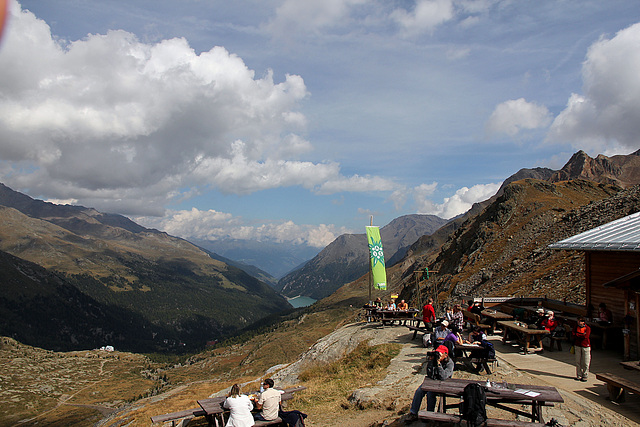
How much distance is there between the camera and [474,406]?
898 centimetres

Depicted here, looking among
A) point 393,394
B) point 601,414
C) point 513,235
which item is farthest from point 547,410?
point 513,235

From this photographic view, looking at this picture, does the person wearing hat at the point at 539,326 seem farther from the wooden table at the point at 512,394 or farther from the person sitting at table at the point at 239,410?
the person sitting at table at the point at 239,410

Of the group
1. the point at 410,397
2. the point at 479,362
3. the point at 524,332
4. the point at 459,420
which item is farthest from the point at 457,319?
the point at 459,420

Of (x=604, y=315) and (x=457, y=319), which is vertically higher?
(x=604, y=315)

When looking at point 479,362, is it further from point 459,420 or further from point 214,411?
point 214,411

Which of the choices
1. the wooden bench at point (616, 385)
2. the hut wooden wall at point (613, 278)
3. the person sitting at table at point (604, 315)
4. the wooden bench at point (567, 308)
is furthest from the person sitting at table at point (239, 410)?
the wooden bench at point (567, 308)

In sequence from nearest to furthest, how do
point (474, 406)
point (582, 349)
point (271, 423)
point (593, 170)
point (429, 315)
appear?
point (474, 406)
point (271, 423)
point (582, 349)
point (429, 315)
point (593, 170)

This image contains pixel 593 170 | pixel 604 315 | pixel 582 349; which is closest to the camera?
pixel 582 349

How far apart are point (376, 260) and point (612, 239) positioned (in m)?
14.5

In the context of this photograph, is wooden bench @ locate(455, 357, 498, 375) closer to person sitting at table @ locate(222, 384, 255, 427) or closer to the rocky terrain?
person sitting at table @ locate(222, 384, 255, 427)

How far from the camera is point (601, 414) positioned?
10578 millimetres

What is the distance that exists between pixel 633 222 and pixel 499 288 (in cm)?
3704

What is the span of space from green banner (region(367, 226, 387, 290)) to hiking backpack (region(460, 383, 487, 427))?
60.3 ft

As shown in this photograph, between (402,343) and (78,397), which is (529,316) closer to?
(402,343)
